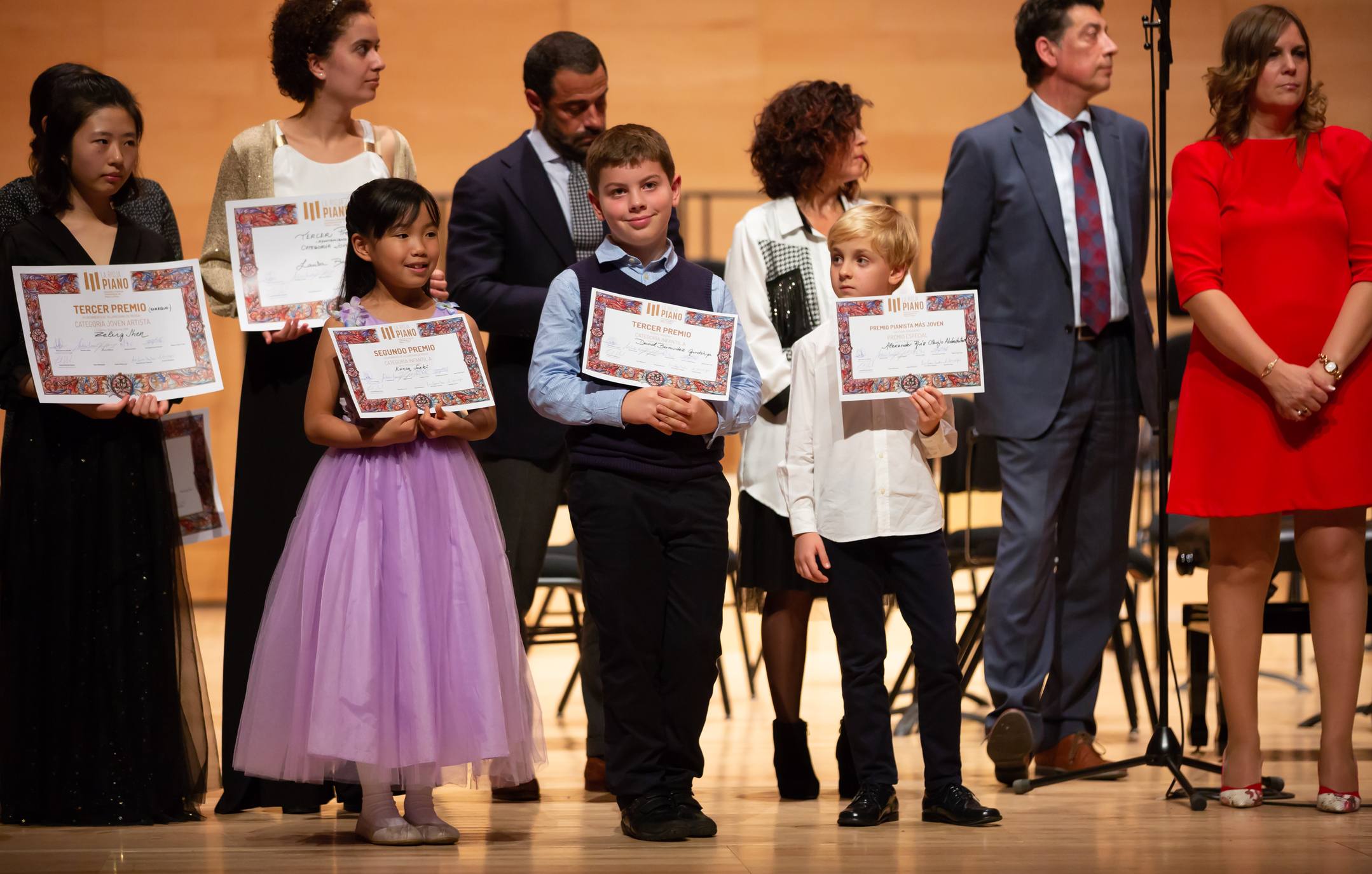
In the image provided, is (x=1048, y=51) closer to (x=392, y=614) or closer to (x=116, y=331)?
(x=392, y=614)

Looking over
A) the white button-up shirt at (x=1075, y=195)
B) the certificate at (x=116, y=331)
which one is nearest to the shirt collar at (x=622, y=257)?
the certificate at (x=116, y=331)

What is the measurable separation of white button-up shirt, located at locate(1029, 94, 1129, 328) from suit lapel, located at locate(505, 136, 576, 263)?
1.18 meters

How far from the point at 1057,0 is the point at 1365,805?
1.98m

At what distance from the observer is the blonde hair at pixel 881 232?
116 inches

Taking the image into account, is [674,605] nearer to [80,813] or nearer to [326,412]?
[326,412]

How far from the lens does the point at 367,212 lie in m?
2.90

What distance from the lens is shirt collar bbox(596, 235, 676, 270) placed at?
115 inches

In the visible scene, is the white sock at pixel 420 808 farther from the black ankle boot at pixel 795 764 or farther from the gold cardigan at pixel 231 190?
the gold cardigan at pixel 231 190

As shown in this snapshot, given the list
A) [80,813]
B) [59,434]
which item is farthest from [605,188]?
[80,813]

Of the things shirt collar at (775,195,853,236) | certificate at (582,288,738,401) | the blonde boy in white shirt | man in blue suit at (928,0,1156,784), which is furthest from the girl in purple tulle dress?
man in blue suit at (928,0,1156,784)

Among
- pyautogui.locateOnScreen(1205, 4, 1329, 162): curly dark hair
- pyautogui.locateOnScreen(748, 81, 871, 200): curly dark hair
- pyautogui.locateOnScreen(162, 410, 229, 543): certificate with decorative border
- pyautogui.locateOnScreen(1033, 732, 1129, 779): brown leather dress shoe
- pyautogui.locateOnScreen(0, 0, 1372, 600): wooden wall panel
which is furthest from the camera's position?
pyautogui.locateOnScreen(0, 0, 1372, 600): wooden wall panel

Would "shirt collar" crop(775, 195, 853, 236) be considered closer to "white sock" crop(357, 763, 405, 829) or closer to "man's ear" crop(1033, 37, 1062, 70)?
"man's ear" crop(1033, 37, 1062, 70)

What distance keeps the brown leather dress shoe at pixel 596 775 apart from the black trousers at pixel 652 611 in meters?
0.57

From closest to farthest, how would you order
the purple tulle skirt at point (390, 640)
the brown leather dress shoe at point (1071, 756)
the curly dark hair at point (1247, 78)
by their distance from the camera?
1. the purple tulle skirt at point (390, 640)
2. the curly dark hair at point (1247, 78)
3. the brown leather dress shoe at point (1071, 756)
